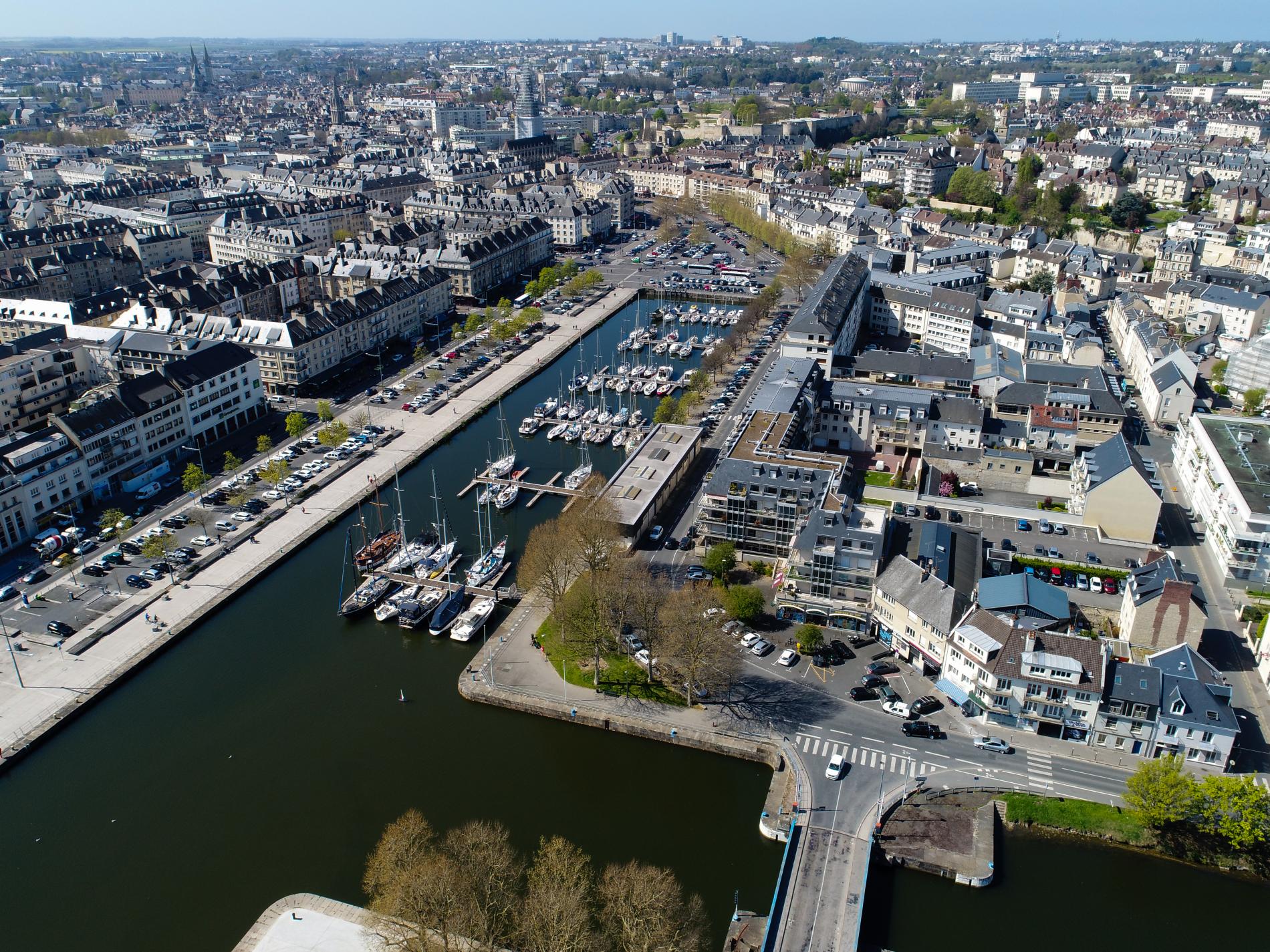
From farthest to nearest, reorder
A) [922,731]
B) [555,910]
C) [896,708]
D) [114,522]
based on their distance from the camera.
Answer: [114,522] < [896,708] < [922,731] < [555,910]

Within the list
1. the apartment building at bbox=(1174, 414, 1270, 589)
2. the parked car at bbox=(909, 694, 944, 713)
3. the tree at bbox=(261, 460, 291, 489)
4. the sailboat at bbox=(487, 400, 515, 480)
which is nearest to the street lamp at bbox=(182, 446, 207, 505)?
the tree at bbox=(261, 460, 291, 489)

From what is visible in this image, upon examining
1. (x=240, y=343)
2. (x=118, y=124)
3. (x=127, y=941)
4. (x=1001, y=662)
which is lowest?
(x=127, y=941)

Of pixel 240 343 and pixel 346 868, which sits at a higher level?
pixel 240 343

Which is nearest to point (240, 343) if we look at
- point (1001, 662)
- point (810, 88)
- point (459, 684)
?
point (459, 684)

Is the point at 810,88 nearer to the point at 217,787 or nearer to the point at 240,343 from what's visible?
the point at 240,343

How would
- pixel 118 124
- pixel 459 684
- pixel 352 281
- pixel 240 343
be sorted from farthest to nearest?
pixel 118 124 → pixel 352 281 → pixel 240 343 → pixel 459 684

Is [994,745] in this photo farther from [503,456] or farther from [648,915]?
[503,456]

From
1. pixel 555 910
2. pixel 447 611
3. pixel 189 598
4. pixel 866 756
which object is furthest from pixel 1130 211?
pixel 555 910

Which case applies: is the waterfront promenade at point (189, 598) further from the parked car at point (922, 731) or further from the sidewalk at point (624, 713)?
the parked car at point (922, 731)
